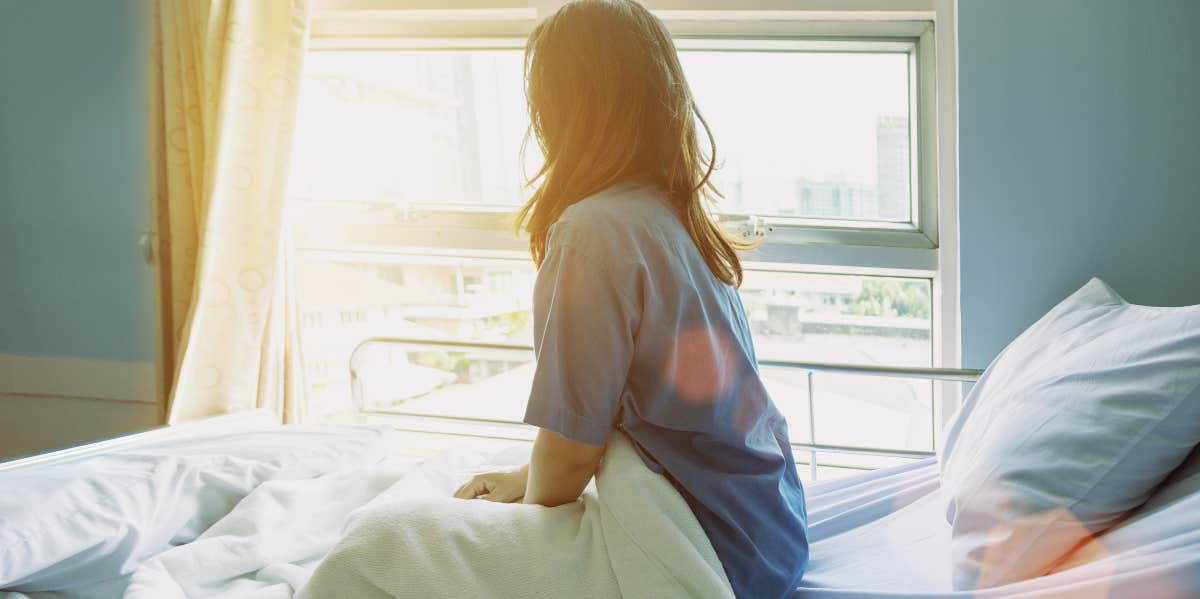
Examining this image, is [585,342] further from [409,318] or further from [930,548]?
[409,318]

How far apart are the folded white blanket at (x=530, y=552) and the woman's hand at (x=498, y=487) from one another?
0.23 m

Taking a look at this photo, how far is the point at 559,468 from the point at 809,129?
162 cm

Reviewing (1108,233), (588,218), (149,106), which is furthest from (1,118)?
(1108,233)

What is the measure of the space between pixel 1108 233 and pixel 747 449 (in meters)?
1.18

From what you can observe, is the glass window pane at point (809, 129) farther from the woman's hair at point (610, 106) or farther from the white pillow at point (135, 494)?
the white pillow at point (135, 494)

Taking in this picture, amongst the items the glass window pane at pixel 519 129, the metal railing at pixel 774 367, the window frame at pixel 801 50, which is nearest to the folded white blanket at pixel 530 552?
the metal railing at pixel 774 367

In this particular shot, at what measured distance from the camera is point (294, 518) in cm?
137

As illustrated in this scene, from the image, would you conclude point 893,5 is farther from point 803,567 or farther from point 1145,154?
point 803,567

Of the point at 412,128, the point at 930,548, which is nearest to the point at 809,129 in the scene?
the point at 412,128

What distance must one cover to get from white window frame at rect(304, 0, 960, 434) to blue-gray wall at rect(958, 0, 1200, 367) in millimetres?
105

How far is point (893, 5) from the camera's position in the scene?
2.11 meters

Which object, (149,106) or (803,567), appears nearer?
(803,567)

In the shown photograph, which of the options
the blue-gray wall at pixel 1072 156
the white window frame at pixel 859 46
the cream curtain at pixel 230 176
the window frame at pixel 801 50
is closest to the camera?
the blue-gray wall at pixel 1072 156

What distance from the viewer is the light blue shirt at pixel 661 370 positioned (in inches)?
39.4
